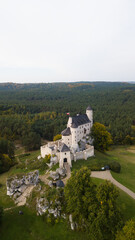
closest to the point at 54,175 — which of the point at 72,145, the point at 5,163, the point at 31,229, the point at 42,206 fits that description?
the point at 42,206

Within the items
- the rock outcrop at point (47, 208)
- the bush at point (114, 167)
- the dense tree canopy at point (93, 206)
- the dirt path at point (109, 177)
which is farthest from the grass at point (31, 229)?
the bush at point (114, 167)

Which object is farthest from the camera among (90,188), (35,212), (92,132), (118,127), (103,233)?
(118,127)

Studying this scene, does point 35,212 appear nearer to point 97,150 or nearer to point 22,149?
point 97,150

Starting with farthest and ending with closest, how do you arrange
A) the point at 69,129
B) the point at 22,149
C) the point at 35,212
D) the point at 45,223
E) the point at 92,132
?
1. the point at 22,149
2. the point at 92,132
3. the point at 69,129
4. the point at 35,212
5. the point at 45,223

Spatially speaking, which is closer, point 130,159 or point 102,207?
point 102,207

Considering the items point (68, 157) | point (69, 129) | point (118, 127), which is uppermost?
point (69, 129)

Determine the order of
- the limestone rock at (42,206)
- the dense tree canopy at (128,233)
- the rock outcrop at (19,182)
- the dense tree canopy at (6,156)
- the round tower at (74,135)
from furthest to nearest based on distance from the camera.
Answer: the dense tree canopy at (6,156) < the round tower at (74,135) < the rock outcrop at (19,182) < the limestone rock at (42,206) < the dense tree canopy at (128,233)

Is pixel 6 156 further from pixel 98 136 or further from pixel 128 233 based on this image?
pixel 128 233

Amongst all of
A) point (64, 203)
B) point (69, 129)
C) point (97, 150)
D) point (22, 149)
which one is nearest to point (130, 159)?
point (97, 150)

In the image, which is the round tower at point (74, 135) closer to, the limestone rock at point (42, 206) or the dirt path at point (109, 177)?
the dirt path at point (109, 177)
